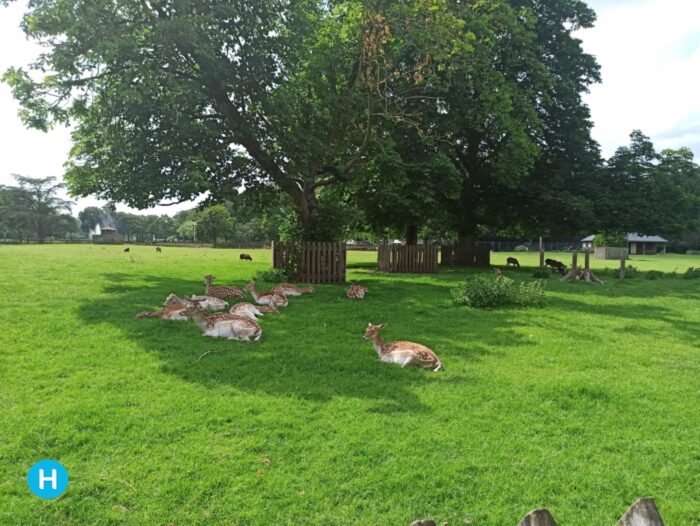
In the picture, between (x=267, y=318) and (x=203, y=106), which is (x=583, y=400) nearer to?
(x=267, y=318)

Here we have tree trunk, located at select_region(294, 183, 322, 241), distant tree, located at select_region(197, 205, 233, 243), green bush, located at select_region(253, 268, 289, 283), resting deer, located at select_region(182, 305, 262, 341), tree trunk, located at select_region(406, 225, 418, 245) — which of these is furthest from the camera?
distant tree, located at select_region(197, 205, 233, 243)

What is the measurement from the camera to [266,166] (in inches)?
706

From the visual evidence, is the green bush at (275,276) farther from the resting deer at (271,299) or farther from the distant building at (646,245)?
the distant building at (646,245)

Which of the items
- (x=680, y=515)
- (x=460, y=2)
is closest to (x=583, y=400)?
(x=680, y=515)

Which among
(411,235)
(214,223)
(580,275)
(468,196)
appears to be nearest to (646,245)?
(468,196)

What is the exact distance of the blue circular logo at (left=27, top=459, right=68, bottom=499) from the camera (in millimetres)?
3736

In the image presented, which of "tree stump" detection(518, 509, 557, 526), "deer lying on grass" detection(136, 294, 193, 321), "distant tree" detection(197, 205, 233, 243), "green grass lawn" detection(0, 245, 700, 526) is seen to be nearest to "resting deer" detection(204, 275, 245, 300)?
"deer lying on grass" detection(136, 294, 193, 321)

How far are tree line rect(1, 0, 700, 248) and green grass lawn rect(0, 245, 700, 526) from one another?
780 cm

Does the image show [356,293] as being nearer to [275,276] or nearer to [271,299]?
[271,299]

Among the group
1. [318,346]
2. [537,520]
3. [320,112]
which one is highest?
[320,112]

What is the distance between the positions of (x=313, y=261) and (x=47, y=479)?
44.8 feet

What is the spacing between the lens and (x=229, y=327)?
27.3ft

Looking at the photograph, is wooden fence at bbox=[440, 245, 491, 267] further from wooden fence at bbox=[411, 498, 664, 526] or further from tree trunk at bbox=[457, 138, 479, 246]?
wooden fence at bbox=[411, 498, 664, 526]

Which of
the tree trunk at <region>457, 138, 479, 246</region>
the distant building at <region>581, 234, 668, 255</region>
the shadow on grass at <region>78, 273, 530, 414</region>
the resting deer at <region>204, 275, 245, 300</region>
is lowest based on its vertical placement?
the shadow on grass at <region>78, 273, 530, 414</region>
